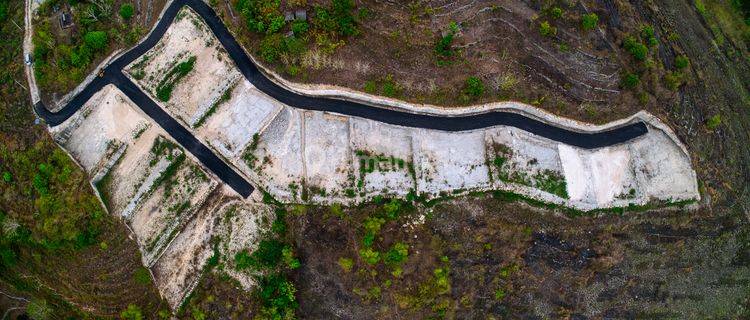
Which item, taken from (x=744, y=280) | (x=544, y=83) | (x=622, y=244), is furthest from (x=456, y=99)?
(x=744, y=280)

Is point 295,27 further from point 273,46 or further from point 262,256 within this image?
point 262,256

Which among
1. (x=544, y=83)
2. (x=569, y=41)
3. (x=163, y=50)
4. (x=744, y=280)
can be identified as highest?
(x=569, y=41)

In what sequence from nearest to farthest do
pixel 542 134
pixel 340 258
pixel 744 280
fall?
pixel 340 258 < pixel 542 134 < pixel 744 280

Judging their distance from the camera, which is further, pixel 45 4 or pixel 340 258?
pixel 45 4

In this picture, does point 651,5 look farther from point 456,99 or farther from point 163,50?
point 163,50

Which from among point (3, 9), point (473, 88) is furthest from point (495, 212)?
point (3, 9)

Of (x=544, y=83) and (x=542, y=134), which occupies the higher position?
(x=544, y=83)

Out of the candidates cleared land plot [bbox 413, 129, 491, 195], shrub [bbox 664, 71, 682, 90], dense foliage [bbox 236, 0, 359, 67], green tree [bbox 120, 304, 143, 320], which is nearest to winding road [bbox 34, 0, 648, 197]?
cleared land plot [bbox 413, 129, 491, 195]
